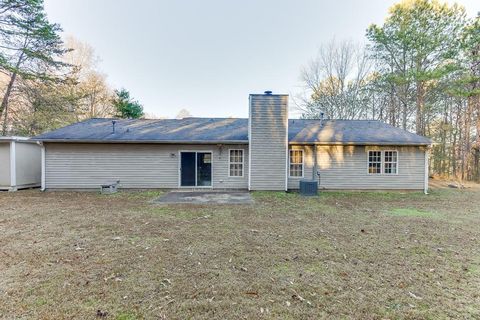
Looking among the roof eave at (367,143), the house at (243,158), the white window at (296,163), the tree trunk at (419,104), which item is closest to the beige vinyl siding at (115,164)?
the house at (243,158)

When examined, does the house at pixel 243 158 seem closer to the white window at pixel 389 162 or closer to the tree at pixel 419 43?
the white window at pixel 389 162

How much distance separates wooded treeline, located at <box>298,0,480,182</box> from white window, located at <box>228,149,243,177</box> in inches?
522

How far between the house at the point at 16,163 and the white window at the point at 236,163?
9.30m

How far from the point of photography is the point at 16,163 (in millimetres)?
10578

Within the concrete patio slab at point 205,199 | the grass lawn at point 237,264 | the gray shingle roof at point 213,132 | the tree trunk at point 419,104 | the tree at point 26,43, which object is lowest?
the grass lawn at point 237,264

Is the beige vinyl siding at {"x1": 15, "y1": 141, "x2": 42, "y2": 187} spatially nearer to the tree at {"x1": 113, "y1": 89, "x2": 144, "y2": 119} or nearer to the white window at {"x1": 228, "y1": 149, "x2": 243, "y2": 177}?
the tree at {"x1": 113, "y1": 89, "x2": 144, "y2": 119}

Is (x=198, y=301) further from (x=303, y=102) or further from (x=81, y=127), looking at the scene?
(x=303, y=102)

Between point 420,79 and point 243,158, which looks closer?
point 243,158

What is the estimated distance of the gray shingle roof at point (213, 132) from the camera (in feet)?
34.5

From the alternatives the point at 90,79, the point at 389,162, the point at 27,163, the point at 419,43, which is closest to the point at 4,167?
the point at 27,163

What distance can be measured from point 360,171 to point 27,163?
15.9 m

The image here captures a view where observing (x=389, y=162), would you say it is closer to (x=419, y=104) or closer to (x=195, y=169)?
(x=195, y=169)

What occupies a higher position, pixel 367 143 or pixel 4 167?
pixel 367 143

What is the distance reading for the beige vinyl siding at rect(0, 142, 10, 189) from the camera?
412 inches
